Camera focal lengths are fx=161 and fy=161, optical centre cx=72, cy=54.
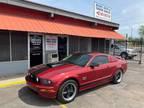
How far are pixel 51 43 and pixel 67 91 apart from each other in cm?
591

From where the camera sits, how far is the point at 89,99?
18.2 ft

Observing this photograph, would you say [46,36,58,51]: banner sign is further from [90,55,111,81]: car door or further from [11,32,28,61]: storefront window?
[90,55,111,81]: car door

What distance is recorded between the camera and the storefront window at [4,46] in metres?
8.26

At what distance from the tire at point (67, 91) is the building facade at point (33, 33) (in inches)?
153

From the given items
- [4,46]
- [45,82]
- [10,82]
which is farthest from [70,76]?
[4,46]

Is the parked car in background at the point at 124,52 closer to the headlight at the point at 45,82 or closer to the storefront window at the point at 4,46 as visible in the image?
the storefront window at the point at 4,46

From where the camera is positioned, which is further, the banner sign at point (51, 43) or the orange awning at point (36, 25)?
the banner sign at point (51, 43)

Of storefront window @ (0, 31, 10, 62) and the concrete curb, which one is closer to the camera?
the concrete curb

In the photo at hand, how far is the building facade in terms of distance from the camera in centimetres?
815

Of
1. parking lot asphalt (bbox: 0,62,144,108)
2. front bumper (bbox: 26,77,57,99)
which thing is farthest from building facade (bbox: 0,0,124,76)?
front bumper (bbox: 26,77,57,99)

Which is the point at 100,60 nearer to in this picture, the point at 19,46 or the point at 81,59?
the point at 81,59

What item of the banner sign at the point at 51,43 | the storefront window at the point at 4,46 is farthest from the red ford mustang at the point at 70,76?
the banner sign at the point at 51,43

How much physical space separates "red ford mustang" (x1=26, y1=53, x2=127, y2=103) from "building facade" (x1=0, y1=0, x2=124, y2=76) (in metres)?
3.08

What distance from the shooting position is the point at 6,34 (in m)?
8.43
